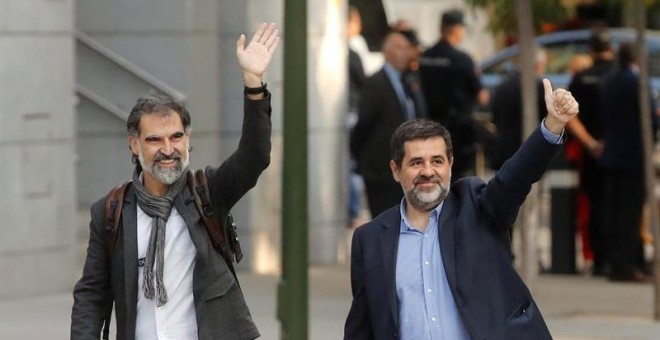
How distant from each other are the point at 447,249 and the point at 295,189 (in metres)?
1.61

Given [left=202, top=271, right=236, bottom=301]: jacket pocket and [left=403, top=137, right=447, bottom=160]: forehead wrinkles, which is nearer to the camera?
[left=403, top=137, right=447, bottom=160]: forehead wrinkles

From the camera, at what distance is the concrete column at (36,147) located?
38.8 ft

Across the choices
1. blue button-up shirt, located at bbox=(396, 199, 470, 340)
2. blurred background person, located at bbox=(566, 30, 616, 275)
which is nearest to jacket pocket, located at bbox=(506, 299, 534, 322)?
blue button-up shirt, located at bbox=(396, 199, 470, 340)

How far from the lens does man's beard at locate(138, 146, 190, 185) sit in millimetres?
5586

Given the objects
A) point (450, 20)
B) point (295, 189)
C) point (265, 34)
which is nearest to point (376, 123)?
point (450, 20)

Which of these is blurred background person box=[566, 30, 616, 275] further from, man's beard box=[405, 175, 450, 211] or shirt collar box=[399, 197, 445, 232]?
man's beard box=[405, 175, 450, 211]

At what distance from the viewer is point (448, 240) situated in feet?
17.8

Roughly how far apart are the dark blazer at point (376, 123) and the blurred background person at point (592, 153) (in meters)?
2.51

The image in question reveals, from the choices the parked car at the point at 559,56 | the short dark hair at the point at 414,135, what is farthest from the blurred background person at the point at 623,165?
the parked car at the point at 559,56

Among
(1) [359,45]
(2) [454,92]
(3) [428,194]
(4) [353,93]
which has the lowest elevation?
(3) [428,194]

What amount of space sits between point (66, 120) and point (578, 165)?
16.0 feet

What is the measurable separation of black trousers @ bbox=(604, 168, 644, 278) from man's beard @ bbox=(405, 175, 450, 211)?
907 centimetres

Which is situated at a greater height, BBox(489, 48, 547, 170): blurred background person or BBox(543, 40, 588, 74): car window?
BBox(543, 40, 588, 74): car window

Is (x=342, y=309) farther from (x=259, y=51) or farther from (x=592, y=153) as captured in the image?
(x=259, y=51)
